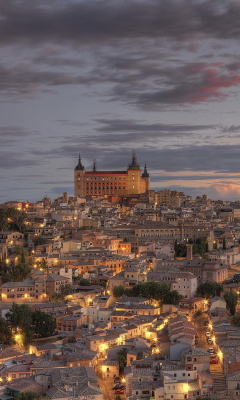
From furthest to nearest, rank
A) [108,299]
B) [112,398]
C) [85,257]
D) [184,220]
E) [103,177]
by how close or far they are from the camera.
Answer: [103,177] → [184,220] → [85,257] → [108,299] → [112,398]

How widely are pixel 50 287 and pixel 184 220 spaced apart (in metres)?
13.6

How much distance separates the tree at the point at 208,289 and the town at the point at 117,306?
4 cm

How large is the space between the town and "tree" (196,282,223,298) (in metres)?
0.04

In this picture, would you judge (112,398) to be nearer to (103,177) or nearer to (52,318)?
(52,318)

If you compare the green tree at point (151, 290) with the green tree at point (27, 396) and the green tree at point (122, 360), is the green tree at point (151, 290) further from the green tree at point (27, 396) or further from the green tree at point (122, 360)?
the green tree at point (27, 396)

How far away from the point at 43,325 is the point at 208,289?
21.0ft

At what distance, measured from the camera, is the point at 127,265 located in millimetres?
25469

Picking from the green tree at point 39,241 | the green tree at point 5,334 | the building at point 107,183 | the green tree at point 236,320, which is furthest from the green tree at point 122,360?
the building at point 107,183

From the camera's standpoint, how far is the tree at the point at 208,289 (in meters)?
23.0

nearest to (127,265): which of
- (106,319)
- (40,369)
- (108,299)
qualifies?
(108,299)

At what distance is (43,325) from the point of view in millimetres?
19562

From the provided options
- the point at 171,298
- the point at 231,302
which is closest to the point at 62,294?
the point at 171,298

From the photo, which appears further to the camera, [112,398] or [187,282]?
[187,282]

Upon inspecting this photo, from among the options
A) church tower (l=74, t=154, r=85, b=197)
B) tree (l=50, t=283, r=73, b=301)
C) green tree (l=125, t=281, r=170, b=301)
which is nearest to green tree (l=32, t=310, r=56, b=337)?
tree (l=50, t=283, r=73, b=301)
